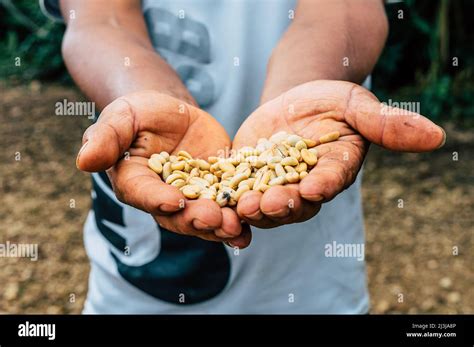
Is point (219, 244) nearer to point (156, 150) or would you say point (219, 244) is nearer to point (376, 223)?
point (156, 150)

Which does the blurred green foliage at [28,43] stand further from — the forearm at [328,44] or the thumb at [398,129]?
the thumb at [398,129]

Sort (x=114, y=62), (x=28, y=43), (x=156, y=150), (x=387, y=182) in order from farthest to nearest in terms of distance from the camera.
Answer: (x=28, y=43)
(x=387, y=182)
(x=114, y=62)
(x=156, y=150)

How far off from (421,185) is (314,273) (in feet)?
5.59

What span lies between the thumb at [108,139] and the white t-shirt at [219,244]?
10.1 inches

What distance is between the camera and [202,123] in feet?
3.53

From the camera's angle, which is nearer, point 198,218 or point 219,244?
point 198,218

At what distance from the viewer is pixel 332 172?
897mm

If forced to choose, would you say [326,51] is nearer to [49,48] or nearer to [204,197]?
[204,197]

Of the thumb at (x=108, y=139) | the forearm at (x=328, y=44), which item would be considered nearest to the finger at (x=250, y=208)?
the thumb at (x=108, y=139)

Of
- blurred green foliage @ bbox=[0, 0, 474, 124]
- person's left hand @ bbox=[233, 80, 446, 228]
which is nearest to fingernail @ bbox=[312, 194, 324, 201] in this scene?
person's left hand @ bbox=[233, 80, 446, 228]

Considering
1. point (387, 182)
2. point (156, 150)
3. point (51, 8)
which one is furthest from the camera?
point (387, 182)

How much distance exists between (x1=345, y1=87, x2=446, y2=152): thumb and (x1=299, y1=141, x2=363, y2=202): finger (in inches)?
1.5

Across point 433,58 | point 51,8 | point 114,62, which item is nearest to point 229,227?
point 114,62

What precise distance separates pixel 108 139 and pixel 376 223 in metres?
1.90
